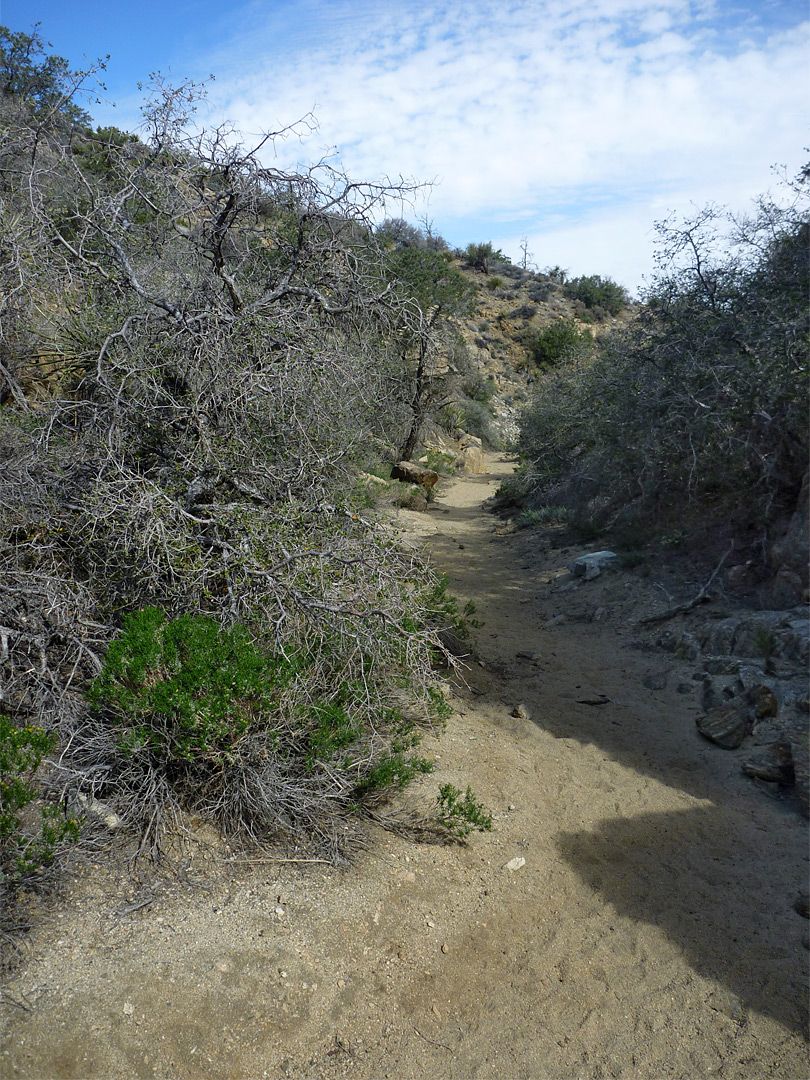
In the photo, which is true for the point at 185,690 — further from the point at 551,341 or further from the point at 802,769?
the point at 551,341

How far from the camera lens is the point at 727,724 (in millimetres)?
5082

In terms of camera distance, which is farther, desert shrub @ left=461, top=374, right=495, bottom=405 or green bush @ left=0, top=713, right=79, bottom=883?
desert shrub @ left=461, top=374, right=495, bottom=405

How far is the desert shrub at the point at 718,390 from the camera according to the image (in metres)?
6.96

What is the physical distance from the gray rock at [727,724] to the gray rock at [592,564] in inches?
139

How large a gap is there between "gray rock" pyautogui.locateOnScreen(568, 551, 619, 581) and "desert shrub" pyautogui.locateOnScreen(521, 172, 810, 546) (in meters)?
0.80

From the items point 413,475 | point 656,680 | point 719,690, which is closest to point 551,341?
point 413,475

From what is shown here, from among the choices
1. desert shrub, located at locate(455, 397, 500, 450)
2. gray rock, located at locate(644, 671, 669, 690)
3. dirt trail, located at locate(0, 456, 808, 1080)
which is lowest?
dirt trail, located at locate(0, 456, 808, 1080)

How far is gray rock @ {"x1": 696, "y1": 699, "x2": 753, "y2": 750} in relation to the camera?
4991mm

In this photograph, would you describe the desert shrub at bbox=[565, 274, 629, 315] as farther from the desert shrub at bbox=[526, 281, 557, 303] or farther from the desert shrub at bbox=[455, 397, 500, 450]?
the desert shrub at bbox=[455, 397, 500, 450]

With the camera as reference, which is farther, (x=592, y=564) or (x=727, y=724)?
(x=592, y=564)

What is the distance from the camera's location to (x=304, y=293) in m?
5.13

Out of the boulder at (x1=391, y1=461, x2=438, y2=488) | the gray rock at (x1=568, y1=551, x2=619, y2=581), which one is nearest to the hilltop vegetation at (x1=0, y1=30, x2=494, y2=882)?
the gray rock at (x1=568, y1=551, x2=619, y2=581)

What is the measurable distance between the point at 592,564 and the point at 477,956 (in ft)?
20.6

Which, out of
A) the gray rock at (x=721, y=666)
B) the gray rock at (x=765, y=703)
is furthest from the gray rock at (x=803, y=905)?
the gray rock at (x=721, y=666)
